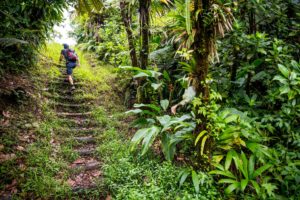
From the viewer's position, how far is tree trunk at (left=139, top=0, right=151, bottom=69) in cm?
556

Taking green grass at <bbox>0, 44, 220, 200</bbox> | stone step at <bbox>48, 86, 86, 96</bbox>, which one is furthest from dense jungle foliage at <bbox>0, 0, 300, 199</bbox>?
stone step at <bbox>48, 86, 86, 96</bbox>

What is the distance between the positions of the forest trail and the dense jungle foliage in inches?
37.3

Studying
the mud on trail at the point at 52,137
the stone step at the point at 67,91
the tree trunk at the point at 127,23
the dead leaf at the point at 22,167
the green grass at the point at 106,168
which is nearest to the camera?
the green grass at the point at 106,168

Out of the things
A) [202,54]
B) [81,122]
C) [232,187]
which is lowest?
[232,187]

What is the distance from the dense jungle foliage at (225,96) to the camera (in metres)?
3.53

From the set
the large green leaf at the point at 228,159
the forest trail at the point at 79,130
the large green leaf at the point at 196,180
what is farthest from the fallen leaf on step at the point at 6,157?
the large green leaf at the point at 228,159

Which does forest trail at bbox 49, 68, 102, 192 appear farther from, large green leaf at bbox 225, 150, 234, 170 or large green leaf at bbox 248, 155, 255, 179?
large green leaf at bbox 248, 155, 255, 179

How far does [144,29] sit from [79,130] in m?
2.70

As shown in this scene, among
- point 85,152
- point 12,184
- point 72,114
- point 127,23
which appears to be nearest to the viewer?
point 12,184

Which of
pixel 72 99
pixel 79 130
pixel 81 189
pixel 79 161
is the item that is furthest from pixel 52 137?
pixel 72 99

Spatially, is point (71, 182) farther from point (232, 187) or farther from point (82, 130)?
point (232, 187)

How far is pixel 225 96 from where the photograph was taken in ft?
15.1

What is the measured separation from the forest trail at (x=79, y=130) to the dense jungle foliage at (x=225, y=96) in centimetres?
95

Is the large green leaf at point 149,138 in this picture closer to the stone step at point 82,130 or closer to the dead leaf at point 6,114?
the stone step at point 82,130
